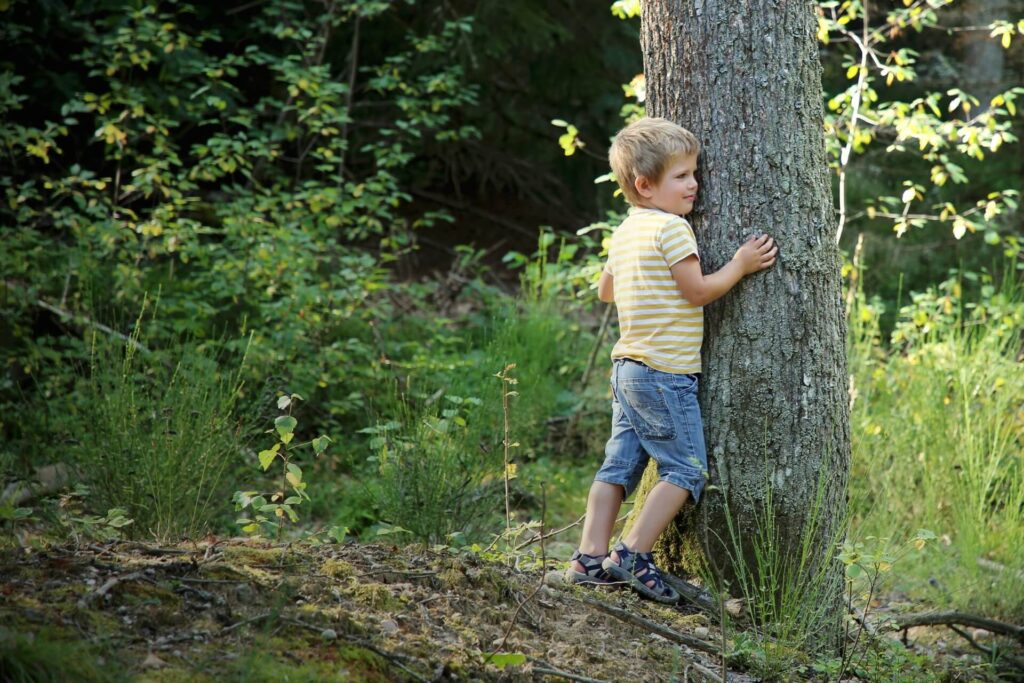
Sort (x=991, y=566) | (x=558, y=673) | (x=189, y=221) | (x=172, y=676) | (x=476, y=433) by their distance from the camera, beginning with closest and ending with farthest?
1. (x=172, y=676)
2. (x=558, y=673)
3. (x=476, y=433)
4. (x=991, y=566)
5. (x=189, y=221)

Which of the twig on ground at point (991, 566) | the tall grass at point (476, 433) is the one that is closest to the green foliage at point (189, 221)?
the tall grass at point (476, 433)

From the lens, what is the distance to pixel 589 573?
341 cm

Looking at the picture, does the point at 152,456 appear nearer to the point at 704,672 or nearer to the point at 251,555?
the point at 251,555

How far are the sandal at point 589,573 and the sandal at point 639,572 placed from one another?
0.04 m

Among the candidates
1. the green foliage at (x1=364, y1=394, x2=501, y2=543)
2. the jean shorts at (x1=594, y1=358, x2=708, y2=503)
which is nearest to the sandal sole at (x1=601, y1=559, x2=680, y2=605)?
the jean shorts at (x1=594, y1=358, x2=708, y2=503)

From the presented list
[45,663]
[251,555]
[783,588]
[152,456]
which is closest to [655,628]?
[783,588]

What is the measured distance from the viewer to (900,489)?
4906 mm

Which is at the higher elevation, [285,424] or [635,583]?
[285,424]

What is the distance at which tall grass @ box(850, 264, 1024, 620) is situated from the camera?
4.27 metres

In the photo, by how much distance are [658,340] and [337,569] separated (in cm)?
131

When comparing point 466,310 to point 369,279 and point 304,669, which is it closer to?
point 369,279

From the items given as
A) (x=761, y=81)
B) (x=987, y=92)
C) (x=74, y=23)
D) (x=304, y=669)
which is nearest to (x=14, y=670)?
(x=304, y=669)

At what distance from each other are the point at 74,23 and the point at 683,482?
221 inches

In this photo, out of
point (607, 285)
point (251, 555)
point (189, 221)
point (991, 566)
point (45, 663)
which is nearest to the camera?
point (45, 663)
